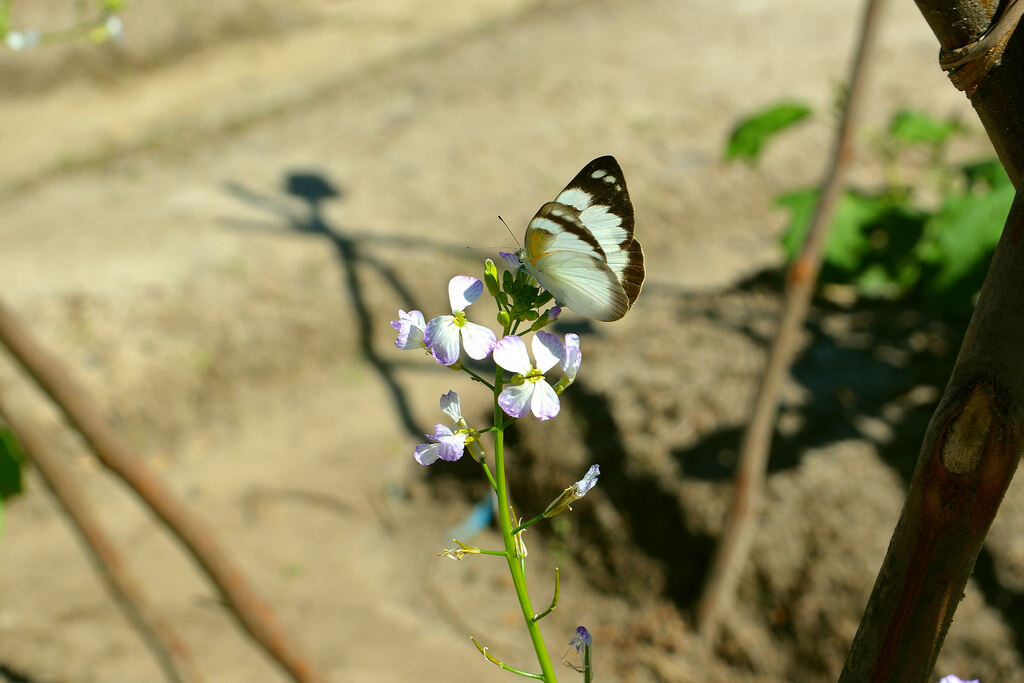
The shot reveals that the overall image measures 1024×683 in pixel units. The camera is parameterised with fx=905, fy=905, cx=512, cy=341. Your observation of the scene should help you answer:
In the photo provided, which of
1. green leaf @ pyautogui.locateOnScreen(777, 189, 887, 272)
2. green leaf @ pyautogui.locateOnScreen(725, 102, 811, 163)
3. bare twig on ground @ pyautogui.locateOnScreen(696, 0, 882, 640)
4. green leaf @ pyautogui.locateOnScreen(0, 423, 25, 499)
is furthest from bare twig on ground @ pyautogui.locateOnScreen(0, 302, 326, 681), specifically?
green leaf @ pyautogui.locateOnScreen(777, 189, 887, 272)

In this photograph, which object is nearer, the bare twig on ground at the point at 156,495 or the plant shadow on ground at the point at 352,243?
the bare twig on ground at the point at 156,495

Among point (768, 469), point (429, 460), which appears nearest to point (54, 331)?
point (768, 469)

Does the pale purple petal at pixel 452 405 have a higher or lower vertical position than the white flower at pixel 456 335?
lower

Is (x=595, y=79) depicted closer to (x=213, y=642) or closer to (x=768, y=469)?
(x=768, y=469)

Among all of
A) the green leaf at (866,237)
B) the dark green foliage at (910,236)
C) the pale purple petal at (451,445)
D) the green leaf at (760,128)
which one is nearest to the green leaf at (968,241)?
the dark green foliage at (910,236)

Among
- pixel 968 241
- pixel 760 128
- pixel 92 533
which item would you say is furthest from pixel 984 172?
pixel 92 533

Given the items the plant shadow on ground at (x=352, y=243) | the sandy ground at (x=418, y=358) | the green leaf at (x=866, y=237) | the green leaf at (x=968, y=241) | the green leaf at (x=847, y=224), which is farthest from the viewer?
the plant shadow on ground at (x=352, y=243)

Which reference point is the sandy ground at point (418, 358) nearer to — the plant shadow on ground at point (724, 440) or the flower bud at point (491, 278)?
the plant shadow on ground at point (724, 440)

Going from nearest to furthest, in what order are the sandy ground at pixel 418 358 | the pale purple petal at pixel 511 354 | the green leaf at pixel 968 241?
the pale purple petal at pixel 511 354
the green leaf at pixel 968 241
the sandy ground at pixel 418 358
